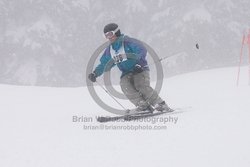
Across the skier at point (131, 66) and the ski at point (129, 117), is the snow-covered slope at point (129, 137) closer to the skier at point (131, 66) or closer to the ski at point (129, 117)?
the ski at point (129, 117)

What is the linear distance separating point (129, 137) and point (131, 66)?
225 centimetres

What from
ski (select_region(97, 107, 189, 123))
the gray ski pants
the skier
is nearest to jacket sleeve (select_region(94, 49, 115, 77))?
the skier

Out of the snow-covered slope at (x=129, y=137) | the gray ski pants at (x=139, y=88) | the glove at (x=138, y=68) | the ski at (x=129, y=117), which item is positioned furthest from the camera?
the gray ski pants at (x=139, y=88)

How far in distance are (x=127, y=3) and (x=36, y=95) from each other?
20827 mm

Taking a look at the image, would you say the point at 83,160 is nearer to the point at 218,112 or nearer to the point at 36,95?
the point at 218,112

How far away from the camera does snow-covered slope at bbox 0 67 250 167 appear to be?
4434mm

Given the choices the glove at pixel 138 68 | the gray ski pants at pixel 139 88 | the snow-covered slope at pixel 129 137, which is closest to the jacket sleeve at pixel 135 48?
the glove at pixel 138 68

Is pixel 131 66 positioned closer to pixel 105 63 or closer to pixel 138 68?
pixel 138 68

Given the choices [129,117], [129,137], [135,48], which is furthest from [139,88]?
[129,137]

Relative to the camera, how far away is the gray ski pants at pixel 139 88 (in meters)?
7.52

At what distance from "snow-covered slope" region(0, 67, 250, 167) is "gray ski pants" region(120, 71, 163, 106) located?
2.13ft

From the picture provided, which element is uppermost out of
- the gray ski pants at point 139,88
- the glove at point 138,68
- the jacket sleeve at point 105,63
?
the jacket sleeve at point 105,63

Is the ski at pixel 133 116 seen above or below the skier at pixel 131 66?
below

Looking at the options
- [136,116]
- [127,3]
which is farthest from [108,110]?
[127,3]
